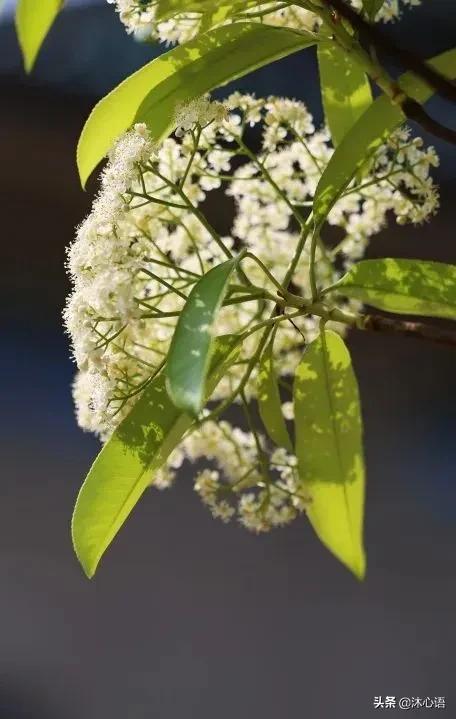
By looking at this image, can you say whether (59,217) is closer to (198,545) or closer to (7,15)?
(7,15)

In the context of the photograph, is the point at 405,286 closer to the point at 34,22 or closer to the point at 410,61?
the point at 410,61

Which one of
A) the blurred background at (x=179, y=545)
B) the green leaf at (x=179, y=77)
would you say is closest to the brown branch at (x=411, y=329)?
the green leaf at (x=179, y=77)

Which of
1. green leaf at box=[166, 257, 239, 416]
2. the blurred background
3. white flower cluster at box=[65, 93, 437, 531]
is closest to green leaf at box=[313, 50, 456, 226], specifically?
white flower cluster at box=[65, 93, 437, 531]

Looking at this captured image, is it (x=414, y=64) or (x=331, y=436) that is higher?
(x=414, y=64)

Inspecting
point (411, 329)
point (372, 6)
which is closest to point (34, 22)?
point (372, 6)

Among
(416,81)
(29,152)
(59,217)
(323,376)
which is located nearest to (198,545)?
(59,217)

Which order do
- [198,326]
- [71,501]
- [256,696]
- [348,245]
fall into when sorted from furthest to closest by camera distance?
[71,501] → [256,696] → [348,245] → [198,326]
